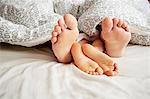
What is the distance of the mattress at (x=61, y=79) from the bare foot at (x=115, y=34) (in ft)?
0.13

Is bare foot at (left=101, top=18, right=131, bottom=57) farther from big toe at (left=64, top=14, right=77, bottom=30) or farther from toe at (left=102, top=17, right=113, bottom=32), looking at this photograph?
big toe at (left=64, top=14, right=77, bottom=30)

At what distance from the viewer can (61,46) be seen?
2.88 ft

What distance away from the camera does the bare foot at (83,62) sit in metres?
0.82

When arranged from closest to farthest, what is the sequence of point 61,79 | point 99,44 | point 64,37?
point 61,79 → point 64,37 → point 99,44

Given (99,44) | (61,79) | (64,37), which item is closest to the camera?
(61,79)

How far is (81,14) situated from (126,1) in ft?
0.73

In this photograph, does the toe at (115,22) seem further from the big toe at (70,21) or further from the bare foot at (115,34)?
the big toe at (70,21)

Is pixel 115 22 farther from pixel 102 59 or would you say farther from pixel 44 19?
pixel 44 19

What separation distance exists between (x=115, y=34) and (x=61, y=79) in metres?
Result: 0.28

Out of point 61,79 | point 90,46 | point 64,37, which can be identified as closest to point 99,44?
point 90,46

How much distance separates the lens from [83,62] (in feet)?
2.81

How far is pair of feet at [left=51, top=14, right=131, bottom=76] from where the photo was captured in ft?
2.77

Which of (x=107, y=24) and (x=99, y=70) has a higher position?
(x=107, y=24)

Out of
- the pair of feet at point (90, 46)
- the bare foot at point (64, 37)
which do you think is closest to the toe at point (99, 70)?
the pair of feet at point (90, 46)
